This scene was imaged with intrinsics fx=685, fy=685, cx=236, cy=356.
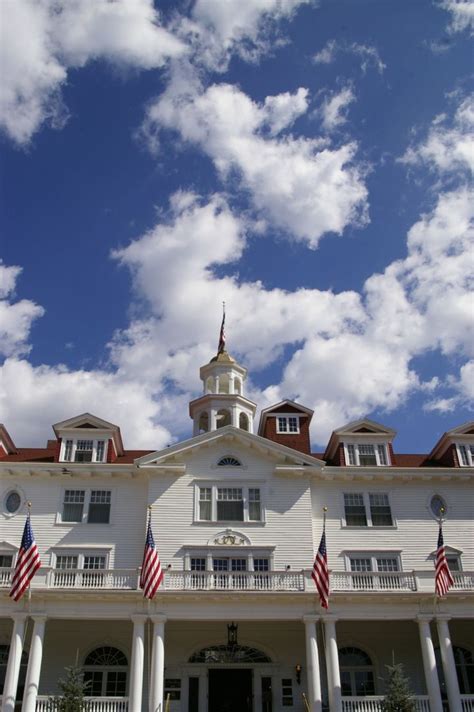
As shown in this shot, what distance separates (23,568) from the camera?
25.7 m

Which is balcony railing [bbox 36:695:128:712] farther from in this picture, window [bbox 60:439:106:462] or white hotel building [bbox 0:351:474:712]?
window [bbox 60:439:106:462]

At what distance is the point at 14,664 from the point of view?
26281 mm

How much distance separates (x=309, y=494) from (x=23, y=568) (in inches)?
521

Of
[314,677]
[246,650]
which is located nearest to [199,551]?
[246,650]

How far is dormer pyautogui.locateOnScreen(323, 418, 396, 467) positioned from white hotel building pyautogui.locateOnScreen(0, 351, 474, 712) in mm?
72

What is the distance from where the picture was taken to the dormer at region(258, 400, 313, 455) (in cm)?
3594

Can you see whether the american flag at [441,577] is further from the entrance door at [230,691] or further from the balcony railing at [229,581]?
the entrance door at [230,691]

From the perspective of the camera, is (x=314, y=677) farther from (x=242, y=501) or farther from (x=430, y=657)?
(x=242, y=501)

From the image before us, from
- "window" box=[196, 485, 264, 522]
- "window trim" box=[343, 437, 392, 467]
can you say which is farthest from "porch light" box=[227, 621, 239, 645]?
"window trim" box=[343, 437, 392, 467]

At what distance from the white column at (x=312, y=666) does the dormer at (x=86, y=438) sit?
1236cm

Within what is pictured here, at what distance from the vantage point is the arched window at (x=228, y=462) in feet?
108

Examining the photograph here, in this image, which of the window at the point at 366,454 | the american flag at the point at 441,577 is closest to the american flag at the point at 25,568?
the american flag at the point at 441,577

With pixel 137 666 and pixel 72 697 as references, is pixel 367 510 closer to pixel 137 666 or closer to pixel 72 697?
pixel 137 666

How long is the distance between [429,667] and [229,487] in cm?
1129
